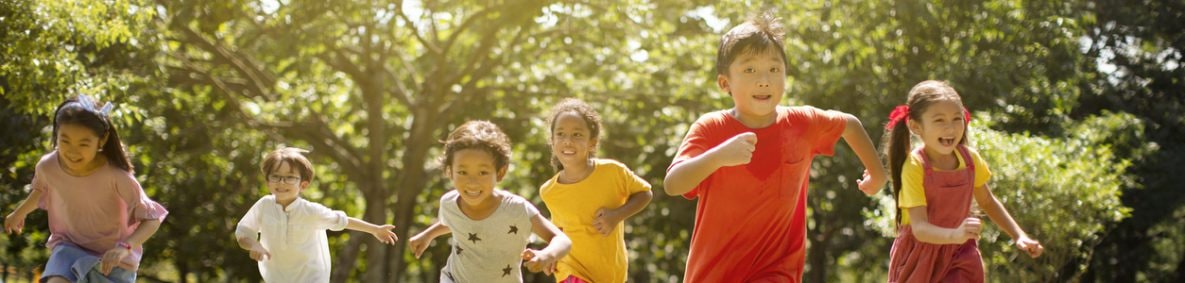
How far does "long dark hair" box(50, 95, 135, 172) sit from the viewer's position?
20.5 ft

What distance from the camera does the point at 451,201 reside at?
20.1ft

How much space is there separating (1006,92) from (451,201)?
10963 millimetres

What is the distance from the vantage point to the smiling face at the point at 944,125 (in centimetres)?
592

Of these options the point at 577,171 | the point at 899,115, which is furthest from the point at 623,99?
the point at 899,115

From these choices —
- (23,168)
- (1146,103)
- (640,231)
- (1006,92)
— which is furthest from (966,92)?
(23,168)

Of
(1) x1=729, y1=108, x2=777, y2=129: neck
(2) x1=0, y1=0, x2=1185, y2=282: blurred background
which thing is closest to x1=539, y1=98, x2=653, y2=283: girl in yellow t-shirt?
(1) x1=729, y1=108, x2=777, y2=129: neck

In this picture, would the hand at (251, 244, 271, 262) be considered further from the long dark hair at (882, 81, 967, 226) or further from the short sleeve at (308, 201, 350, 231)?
the long dark hair at (882, 81, 967, 226)

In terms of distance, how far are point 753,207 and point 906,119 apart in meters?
1.26

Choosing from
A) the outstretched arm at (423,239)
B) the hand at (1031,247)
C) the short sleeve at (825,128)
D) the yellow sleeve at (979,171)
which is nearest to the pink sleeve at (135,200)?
the outstretched arm at (423,239)

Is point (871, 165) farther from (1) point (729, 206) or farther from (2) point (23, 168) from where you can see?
(2) point (23, 168)

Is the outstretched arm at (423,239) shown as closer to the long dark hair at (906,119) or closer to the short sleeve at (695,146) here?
the short sleeve at (695,146)

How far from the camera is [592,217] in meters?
6.58

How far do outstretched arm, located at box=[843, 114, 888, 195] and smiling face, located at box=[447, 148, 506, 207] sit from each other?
1562 mm

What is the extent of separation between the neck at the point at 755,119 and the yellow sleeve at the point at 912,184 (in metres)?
0.84
